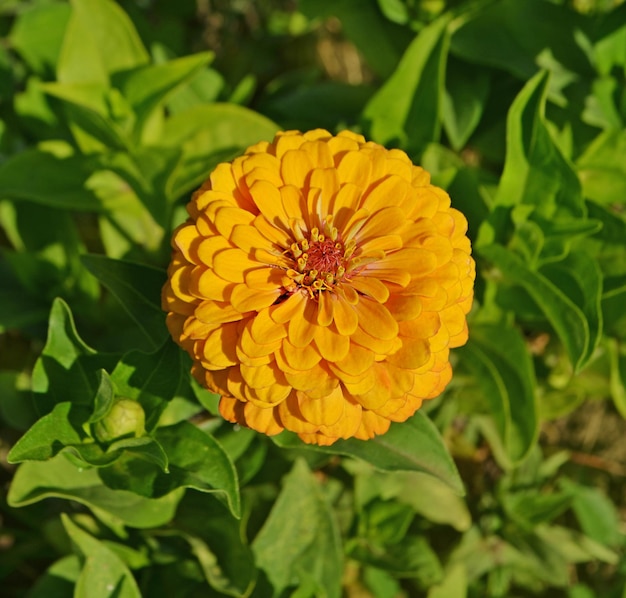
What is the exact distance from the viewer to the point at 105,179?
1865mm

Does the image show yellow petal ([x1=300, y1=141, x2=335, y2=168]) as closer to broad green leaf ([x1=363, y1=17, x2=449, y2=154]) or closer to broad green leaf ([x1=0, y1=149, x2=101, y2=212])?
broad green leaf ([x1=363, y1=17, x2=449, y2=154])

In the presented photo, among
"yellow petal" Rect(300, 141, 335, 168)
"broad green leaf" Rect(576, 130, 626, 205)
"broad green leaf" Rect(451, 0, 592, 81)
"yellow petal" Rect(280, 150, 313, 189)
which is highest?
"broad green leaf" Rect(451, 0, 592, 81)

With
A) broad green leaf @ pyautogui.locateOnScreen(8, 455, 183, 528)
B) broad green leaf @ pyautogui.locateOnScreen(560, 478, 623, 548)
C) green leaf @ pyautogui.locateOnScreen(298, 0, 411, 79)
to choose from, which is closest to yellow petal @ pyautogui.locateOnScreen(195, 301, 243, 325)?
broad green leaf @ pyautogui.locateOnScreen(8, 455, 183, 528)

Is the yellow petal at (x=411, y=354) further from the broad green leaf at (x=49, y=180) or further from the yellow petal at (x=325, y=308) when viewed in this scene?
the broad green leaf at (x=49, y=180)

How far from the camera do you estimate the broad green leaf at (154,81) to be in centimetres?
168

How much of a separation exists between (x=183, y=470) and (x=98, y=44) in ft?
3.68

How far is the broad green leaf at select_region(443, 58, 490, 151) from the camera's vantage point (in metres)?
1.96

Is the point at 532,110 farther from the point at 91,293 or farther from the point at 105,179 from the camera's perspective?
the point at 91,293

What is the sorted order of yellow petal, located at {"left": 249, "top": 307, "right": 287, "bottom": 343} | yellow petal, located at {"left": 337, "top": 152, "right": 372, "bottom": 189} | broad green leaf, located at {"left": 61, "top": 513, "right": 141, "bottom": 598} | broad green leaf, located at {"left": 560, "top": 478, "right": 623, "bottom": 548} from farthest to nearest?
broad green leaf, located at {"left": 560, "top": 478, "right": 623, "bottom": 548} → broad green leaf, located at {"left": 61, "top": 513, "right": 141, "bottom": 598} → yellow petal, located at {"left": 337, "top": 152, "right": 372, "bottom": 189} → yellow petal, located at {"left": 249, "top": 307, "right": 287, "bottom": 343}

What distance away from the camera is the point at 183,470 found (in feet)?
4.19

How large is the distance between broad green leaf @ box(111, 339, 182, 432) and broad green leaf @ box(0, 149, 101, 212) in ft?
2.07

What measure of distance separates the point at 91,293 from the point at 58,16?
83 cm

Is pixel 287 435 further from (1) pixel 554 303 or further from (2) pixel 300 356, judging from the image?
(1) pixel 554 303

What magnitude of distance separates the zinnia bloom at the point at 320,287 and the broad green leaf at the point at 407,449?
16 cm
